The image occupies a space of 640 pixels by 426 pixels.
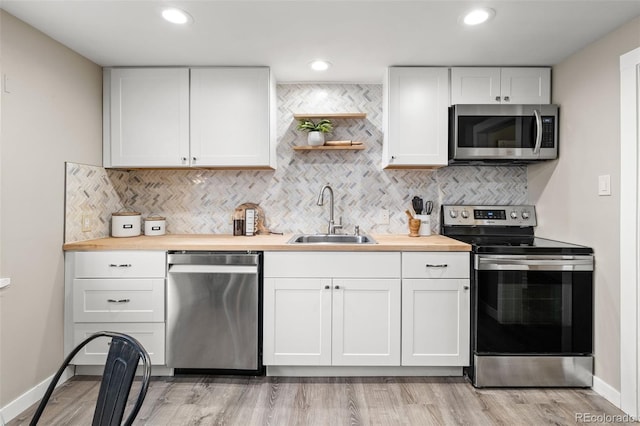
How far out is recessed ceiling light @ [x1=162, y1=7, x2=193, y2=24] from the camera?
2003 millimetres

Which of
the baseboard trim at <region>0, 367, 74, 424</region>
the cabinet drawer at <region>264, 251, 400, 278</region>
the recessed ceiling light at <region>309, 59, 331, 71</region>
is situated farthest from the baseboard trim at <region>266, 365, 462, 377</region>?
the recessed ceiling light at <region>309, 59, 331, 71</region>

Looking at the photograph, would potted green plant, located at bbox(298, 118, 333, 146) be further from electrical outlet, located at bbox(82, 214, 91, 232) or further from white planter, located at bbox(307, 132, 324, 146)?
electrical outlet, located at bbox(82, 214, 91, 232)

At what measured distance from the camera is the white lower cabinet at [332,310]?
8.04 feet

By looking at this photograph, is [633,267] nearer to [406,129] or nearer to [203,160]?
[406,129]

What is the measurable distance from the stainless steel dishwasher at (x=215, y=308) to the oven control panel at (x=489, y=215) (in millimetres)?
1622

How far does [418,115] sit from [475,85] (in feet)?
1.55

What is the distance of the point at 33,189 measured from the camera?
2.17m

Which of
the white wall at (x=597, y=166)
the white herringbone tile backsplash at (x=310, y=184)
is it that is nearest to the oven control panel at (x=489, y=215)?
the white herringbone tile backsplash at (x=310, y=184)

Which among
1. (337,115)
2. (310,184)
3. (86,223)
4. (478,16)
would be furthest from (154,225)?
(478,16)

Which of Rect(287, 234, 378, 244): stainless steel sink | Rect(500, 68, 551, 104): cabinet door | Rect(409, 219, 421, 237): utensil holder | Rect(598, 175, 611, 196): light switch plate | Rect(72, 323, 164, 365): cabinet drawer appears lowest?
Rect(72, 323, 164, 365): cabinet drawer

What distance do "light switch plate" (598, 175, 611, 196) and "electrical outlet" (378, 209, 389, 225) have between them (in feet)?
4.74

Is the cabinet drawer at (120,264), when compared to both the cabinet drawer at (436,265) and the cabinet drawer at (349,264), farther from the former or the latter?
the cabinet drawer at (436,265)

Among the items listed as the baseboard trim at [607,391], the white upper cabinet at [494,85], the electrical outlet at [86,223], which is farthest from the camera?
the white upper cabinet at [494,85]
